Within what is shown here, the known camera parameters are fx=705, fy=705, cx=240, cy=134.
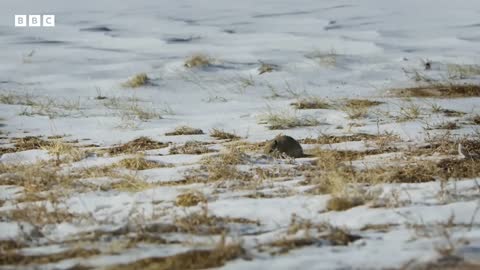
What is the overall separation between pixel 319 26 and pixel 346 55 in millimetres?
2166

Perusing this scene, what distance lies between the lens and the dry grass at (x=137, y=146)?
4798 mm

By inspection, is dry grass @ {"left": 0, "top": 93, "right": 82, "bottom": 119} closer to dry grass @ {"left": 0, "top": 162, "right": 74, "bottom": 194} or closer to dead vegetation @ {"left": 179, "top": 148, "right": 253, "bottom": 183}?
dry grass @ {"left": 0, "top": 162, "right": 74, "bottom": 194}

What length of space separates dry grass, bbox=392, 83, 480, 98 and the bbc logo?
20.8 feet

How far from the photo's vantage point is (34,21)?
1130cm

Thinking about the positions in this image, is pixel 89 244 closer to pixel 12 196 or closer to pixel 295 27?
pixel 12 196

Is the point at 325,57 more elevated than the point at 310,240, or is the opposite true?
the point at 325,57

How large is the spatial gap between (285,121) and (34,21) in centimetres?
698

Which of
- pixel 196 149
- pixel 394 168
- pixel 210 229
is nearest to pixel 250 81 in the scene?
pixel 196 149

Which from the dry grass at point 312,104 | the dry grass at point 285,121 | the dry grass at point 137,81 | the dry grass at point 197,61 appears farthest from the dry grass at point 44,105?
the dry grass at point 312,104

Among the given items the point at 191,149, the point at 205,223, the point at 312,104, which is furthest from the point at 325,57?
the point at 205,223

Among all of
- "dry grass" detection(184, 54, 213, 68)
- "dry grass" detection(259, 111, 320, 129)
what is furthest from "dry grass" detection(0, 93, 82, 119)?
"dry grass" detection(259, 111, 320, 129)

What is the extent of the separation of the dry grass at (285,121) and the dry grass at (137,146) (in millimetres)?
978

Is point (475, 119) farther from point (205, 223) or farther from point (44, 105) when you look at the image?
point (44, 105)

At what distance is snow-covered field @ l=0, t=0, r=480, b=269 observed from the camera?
2643 mm
